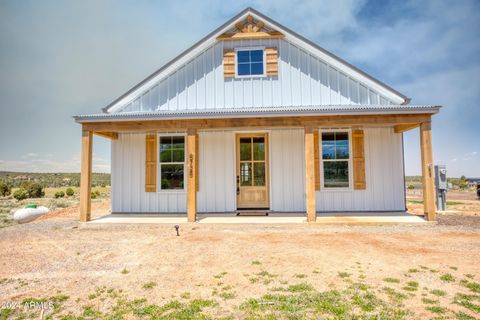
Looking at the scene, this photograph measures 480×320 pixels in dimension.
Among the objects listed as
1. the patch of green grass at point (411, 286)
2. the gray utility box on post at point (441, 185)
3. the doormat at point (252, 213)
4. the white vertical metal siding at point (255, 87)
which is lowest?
the patch of green grass at point (411, 286)

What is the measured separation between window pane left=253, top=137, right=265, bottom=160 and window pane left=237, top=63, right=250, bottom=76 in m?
2.26

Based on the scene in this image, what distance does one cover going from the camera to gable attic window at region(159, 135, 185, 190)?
31.1 ft

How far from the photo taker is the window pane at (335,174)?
917 centimetres

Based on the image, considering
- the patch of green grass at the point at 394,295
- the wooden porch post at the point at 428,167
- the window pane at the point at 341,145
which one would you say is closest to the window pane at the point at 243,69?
the window pane at the point at 341,145

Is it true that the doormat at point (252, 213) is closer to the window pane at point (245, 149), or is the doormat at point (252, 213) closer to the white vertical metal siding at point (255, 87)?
the window pane at point (245, 149)

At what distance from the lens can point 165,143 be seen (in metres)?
9.57

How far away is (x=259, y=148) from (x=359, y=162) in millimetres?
3232

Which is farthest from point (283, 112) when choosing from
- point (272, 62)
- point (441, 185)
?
point (441, 185)

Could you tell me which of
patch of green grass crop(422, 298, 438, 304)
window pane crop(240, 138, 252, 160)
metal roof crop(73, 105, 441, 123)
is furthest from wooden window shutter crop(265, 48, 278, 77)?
patch of green grass crop(422, 298, 438, 304)

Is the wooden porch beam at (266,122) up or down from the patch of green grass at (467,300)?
up

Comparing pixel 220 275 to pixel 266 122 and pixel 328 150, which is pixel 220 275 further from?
pixel 328 150

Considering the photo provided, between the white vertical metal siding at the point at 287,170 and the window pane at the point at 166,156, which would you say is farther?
the window pane at the point at 166,156

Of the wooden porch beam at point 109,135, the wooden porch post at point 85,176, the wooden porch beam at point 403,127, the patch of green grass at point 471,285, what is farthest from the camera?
the wooden porch beam at point 109,135

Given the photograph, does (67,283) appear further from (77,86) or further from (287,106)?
(77,86)
